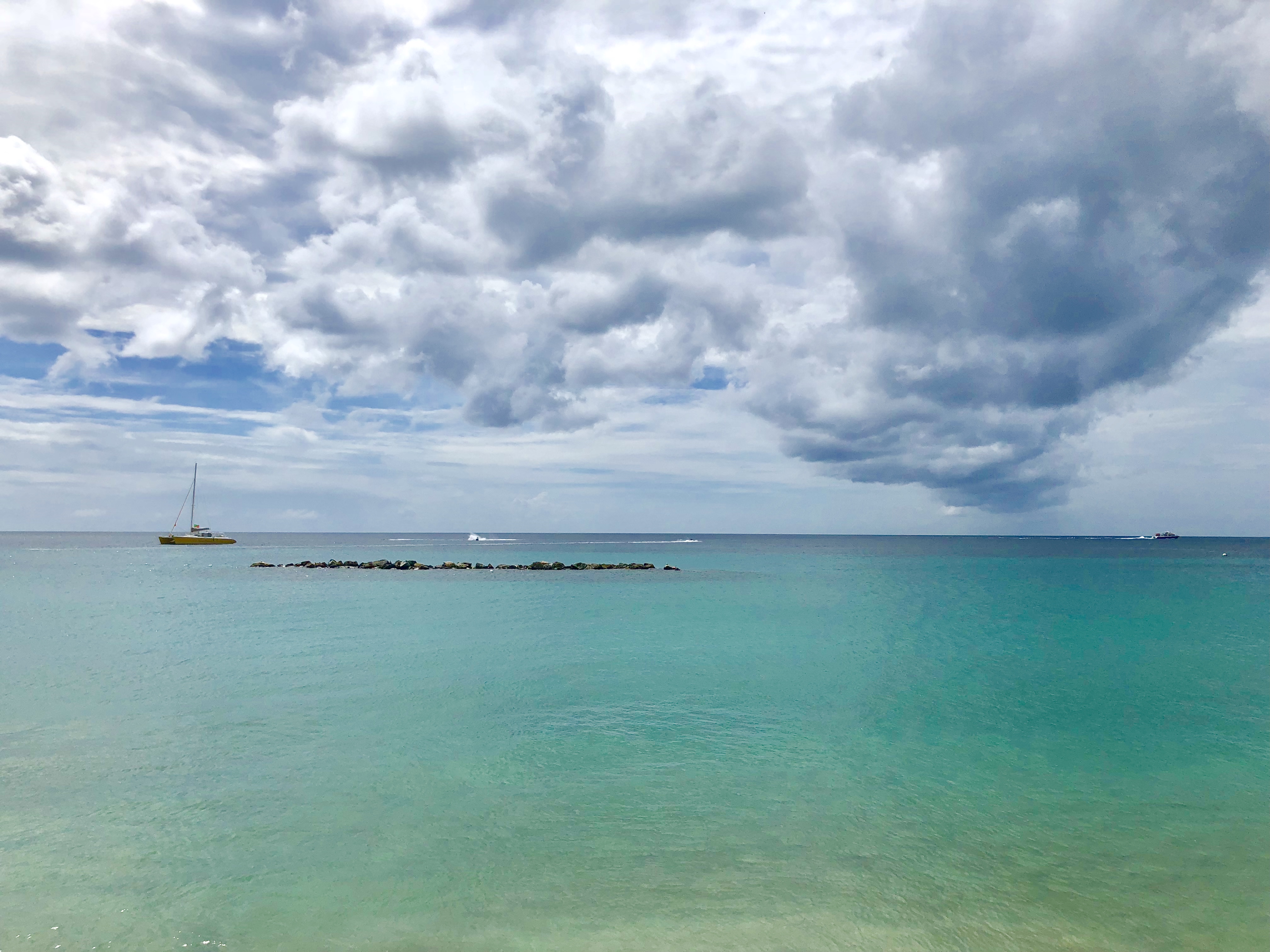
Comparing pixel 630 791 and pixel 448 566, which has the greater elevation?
pixel 448 566

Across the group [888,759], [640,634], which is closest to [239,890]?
[888,759]

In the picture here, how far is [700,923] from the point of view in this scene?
9781mm

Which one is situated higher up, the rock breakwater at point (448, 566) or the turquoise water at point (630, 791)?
the rock breakwater at point (448, 566)

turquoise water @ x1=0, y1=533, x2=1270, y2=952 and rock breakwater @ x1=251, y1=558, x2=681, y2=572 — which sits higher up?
rock breakwater @ x1=251, y1=558, x2=681, y2=572

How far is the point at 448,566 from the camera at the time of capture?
3713 inches

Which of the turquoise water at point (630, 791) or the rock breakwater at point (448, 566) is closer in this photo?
the turquoise water at point (630, 791)

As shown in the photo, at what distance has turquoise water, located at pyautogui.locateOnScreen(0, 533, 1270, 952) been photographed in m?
9.95

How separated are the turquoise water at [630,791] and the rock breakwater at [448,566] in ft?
181

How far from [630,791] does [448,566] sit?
8386cm

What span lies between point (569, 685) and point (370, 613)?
25.8 metres

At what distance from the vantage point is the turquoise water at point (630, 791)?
9953mm

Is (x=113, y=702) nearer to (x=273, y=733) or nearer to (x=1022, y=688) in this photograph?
(x=273, y=733)

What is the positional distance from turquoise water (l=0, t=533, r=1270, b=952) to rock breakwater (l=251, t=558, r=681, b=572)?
5512cm

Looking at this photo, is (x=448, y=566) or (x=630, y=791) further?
(x=448, y=566)
